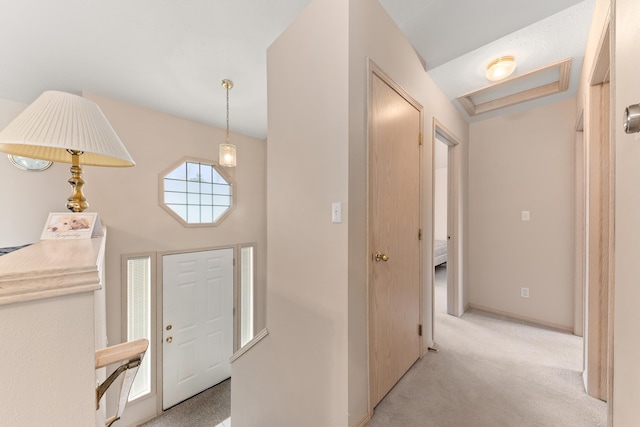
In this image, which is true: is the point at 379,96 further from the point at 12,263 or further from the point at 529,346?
the point at 529,346

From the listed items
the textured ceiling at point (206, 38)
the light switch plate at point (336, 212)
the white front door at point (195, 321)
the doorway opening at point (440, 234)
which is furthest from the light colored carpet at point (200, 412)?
the textured ceiling at point (206, 38)

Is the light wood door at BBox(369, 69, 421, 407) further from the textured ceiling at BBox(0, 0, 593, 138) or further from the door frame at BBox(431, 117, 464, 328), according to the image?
the door frame at BBox(431, 117, 464, 328)

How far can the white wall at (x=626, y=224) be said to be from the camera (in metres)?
0.76

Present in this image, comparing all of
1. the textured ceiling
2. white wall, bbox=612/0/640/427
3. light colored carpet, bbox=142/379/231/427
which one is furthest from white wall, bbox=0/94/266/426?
white wall, bbox=612/0/640/427

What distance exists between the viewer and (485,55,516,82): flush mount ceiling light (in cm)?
195

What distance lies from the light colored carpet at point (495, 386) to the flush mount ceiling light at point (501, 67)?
2.33m

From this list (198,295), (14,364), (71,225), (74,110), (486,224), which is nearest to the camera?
(14,364)

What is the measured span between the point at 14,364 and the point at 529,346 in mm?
3073

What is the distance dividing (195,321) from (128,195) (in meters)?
1.96

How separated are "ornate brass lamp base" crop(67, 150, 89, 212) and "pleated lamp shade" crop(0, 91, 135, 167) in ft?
0.54

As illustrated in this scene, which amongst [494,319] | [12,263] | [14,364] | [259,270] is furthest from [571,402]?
[259,270]

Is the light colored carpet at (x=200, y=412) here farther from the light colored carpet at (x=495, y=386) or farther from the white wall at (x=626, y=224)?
the white wall at (x=626, y=224)

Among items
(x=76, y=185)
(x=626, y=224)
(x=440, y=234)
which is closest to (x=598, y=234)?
(x=626, y=224)

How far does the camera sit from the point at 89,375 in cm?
54
